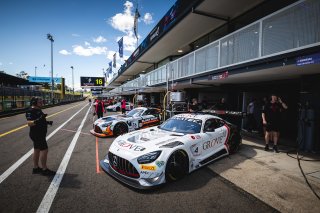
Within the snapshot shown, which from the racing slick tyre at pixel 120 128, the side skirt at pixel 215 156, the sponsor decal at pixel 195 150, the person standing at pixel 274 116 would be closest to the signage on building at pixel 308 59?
the person standing at pixel 274 116

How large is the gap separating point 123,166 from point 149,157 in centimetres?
62

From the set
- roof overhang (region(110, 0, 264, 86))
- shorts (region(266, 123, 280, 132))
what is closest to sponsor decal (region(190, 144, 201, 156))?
shorts (region(266, 123, 280, 132))

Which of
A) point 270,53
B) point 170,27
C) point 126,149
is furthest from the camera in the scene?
point 170,27

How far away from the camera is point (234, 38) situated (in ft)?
21.7

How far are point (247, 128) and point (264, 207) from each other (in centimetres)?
717

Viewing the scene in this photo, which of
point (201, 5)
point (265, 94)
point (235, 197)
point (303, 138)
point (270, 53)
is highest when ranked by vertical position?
point (201, 5)

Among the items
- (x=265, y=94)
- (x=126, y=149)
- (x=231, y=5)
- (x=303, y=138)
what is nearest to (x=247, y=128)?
(x=265, y=94)

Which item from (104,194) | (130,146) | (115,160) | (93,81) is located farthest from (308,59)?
(93,81)

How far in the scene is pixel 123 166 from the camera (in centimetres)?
375

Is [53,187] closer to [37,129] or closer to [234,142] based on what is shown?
[37,129]

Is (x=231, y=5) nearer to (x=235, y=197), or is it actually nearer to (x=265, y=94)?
(x=265, y=94)

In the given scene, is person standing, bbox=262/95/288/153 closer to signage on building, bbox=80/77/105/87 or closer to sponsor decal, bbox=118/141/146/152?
sponsor decal, bbox=118/141/146/152

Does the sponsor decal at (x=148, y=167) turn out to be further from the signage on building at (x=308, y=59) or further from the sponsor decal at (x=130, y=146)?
the signage on building at (x=308, y=59)

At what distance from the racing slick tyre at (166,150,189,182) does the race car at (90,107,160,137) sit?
4.70 meters
